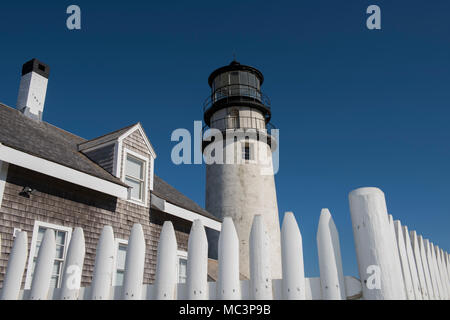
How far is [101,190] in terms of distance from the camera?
29.7 ft

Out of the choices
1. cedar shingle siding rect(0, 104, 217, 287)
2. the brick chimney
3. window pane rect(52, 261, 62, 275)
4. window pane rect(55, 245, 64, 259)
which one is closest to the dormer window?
cedar shingle siding rect(0, 104, 217, 287)

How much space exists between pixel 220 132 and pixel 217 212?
16.1 feet

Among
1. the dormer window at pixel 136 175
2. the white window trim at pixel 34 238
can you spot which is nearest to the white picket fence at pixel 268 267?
the white window trim at pixel 34 238

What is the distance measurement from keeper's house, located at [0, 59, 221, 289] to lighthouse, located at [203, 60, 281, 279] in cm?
679

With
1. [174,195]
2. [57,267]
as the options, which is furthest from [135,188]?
[57,267]

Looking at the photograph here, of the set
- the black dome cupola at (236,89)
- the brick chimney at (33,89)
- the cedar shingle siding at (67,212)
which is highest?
the black dome cupola at (236,89)

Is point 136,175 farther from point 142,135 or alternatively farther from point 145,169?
point 142,135

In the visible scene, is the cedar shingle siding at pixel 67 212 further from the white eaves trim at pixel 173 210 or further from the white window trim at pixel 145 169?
the white eaves trim at pixel 173 210

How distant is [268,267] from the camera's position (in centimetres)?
292

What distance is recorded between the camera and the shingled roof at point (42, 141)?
8.17m

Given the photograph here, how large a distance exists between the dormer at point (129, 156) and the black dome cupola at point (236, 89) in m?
11.6

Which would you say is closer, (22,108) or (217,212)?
(22,108)
